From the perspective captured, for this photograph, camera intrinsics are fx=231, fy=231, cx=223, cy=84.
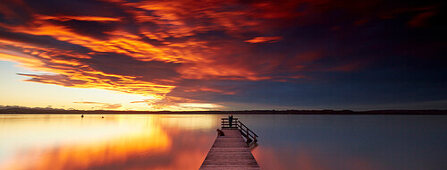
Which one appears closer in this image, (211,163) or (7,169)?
(211,163)

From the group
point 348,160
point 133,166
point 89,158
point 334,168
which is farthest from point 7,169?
point 348,160

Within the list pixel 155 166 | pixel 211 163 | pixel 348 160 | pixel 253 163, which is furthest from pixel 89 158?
pixel 348 160

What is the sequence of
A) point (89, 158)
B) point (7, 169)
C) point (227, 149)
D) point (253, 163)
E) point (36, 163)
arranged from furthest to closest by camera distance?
point (89, 158) < point (36, 163) < point (7, 169) < point (227, 149) < point (253, 163)

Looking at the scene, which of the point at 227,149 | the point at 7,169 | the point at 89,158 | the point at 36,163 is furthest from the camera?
the point at 89,158

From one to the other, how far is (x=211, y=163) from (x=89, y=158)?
15.5 metres

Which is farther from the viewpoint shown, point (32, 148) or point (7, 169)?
point (32, 148)

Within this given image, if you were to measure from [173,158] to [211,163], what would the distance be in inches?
427

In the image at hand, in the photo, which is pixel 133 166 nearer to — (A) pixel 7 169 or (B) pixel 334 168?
(A) pixel 7 169

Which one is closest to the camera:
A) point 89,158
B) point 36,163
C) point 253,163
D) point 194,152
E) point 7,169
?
point 253,163

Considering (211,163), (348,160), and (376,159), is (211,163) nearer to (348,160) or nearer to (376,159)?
(348,160)

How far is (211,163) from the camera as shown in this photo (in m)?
→ 14.0

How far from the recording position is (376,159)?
944 inches

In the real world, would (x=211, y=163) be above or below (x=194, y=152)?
above

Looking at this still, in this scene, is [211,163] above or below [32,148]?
above
